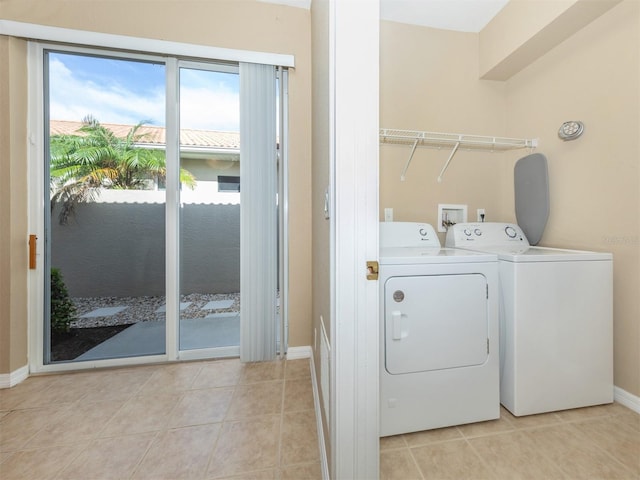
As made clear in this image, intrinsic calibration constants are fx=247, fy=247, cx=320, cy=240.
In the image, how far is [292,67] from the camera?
1974 millimetres

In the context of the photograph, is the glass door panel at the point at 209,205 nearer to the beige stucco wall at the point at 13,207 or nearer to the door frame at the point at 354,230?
the beige stucco wall at the point at 13,207

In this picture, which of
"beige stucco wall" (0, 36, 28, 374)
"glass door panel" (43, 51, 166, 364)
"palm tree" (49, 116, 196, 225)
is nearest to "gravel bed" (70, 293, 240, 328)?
"glass door panel" (43, 51, 166, 364)

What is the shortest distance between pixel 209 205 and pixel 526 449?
8.02 ft

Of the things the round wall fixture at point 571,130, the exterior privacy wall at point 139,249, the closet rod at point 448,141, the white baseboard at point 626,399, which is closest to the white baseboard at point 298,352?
the exterior privacy wall at point 139,249

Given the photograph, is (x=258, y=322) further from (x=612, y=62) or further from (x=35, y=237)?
(x=612, y=62)

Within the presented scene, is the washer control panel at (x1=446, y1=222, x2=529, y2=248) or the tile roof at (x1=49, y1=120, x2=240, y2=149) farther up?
the tile roof at (x1=49, y1=120, x2=240, y2=149)

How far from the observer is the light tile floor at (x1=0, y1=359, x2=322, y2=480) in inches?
43.4

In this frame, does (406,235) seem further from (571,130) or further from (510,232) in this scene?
(571,130)

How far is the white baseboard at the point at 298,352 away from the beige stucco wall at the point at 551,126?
129cm

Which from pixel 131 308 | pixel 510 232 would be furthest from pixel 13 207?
pixel 510 232

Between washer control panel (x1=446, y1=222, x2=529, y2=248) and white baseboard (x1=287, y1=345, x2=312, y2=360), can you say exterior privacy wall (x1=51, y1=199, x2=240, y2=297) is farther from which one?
washer control panel (x1=446, y1=222, x2=529, y2=248)

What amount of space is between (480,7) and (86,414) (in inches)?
153

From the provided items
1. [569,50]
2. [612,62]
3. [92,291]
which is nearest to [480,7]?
[569,50]

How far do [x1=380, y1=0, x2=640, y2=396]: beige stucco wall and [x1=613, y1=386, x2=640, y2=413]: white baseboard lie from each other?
0.03 m
